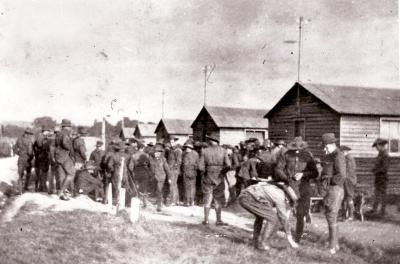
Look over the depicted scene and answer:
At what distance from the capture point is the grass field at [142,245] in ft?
23.2

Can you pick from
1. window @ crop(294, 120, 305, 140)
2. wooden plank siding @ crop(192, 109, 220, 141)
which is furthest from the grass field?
wooden plank siding @ crop(192, 109, 220, 141)

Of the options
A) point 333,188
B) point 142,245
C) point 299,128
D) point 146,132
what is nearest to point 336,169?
point 333,188

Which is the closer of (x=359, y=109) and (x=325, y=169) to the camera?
(x=325, y=169)

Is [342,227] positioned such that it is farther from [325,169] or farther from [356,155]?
[356,155]

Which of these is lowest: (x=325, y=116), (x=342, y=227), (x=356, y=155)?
(x=342, y=227)

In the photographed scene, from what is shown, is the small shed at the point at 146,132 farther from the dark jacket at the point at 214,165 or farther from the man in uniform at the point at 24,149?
the dark jacket at the point at 214,165

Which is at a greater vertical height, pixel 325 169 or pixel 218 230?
pixel 325 169

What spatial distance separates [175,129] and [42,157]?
29693 mm

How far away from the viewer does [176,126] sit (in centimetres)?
4403

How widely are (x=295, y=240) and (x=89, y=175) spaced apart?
23.7 feet

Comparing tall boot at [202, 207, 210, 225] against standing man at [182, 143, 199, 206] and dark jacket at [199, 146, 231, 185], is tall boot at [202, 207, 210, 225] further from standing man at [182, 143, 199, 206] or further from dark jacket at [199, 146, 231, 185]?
standing man at [182, 143, 199, 206]

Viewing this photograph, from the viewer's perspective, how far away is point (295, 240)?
8516mm

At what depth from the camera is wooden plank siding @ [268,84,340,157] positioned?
19.1m

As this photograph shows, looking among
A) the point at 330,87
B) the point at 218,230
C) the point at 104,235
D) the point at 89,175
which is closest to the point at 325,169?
the point at 218,230
